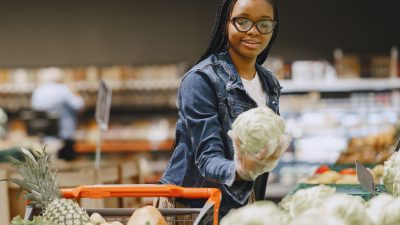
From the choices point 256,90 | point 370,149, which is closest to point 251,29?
point 256,90

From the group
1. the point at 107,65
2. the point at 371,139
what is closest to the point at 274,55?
the point at 107,65

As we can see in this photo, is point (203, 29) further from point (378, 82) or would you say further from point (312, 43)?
point (378, 82)

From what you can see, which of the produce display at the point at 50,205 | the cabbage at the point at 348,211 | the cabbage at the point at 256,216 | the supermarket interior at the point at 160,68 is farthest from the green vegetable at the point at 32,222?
the supermarket interior at the point at 160,68

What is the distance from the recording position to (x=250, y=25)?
2.57 metres

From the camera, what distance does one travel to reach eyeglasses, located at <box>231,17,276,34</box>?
8.43 ft

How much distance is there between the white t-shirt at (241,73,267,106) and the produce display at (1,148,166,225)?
0.77 m

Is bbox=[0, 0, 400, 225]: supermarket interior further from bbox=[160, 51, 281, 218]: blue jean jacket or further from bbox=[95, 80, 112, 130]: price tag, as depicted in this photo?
bbox=[160, 51, 281, 218]: blue jean jacket

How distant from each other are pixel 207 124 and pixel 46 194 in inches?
22.4

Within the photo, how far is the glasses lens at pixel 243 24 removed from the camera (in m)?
2.57

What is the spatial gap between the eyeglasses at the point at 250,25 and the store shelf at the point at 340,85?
256 inches

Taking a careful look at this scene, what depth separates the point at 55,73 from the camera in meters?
9.80

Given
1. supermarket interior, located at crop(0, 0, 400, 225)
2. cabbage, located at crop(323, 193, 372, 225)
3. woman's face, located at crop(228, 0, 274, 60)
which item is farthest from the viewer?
supermarket interior, located at crop(0, 0, 400, 225)

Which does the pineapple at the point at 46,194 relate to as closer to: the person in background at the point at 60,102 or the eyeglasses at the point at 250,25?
the eyeglasses at the point at 250,25

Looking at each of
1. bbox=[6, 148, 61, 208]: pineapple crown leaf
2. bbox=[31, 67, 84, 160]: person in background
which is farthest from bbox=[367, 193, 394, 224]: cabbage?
bbox=[31, 67, 84, 160]: person in background
